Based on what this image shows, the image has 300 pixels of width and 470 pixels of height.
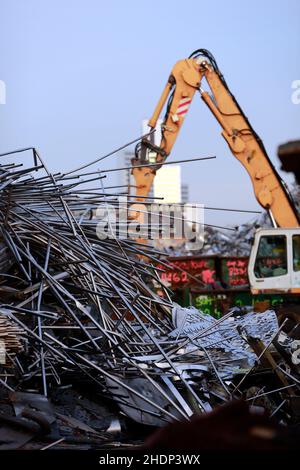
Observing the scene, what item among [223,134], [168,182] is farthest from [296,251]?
[168,182]

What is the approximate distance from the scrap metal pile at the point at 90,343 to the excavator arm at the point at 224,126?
17.0 feet

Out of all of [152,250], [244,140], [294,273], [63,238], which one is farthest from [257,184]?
[63,238]

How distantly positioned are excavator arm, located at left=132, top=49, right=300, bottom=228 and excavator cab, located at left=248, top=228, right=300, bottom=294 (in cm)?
114

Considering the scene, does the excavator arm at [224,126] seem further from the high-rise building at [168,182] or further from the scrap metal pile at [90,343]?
the scrap metal pile at [90,343]

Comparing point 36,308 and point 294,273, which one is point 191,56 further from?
point 36,308

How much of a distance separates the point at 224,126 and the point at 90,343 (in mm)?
6925

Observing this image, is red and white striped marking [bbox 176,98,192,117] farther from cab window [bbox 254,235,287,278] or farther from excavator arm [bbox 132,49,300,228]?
cab window [bbox 254,235,287,278]

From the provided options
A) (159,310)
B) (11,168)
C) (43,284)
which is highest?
(11,168)

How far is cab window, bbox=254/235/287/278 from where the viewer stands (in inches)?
372

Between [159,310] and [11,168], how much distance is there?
172cm

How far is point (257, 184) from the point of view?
10.7 metres

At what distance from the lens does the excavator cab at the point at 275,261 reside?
367 inches

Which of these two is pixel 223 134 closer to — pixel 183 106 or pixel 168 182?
pixel 183 106

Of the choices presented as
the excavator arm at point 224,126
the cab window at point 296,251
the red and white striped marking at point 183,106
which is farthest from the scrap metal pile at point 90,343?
the red and white striped marking at point 183,106
